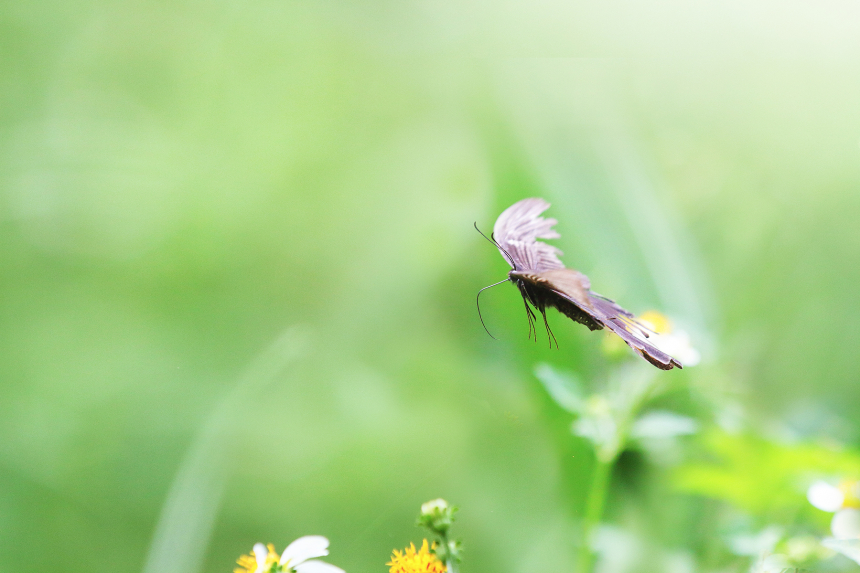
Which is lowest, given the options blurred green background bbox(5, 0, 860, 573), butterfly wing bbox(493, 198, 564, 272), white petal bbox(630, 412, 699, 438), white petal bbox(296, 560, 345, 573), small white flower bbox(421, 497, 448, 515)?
white petal bbox(296, 560, 345, 573)

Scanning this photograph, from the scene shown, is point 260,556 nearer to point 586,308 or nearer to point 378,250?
point 586,308

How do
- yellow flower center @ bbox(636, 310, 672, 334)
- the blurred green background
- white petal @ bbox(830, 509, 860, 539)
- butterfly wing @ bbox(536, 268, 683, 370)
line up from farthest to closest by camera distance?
the blurred green background < yellow flower center @ bbox(636, 310, 672, 334) < white petal @ bbox(830, 509, 860, 539) < butterfly wing @ bbox(536, 268, 683, 370)

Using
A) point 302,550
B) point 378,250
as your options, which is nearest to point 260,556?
point 302,550

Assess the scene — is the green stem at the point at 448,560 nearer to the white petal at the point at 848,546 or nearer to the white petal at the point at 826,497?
the white petal at the point at 848,546

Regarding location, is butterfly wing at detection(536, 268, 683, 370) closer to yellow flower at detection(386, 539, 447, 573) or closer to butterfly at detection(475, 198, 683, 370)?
butterfly at detection(475, 198, 683, 370)

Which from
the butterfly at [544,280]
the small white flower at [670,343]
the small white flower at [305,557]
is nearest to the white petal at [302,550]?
the small white flower at [305,557]

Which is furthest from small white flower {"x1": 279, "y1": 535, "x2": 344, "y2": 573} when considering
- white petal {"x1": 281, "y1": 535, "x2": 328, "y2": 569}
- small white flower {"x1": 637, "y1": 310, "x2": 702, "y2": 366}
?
small white flower {"x1": 637, "y1": 310, "x2": 702, "y2": 366}

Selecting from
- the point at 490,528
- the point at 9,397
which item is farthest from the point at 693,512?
the point at 9,397

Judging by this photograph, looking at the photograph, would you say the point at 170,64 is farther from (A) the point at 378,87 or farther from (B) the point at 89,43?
(A) the point at 378,87
